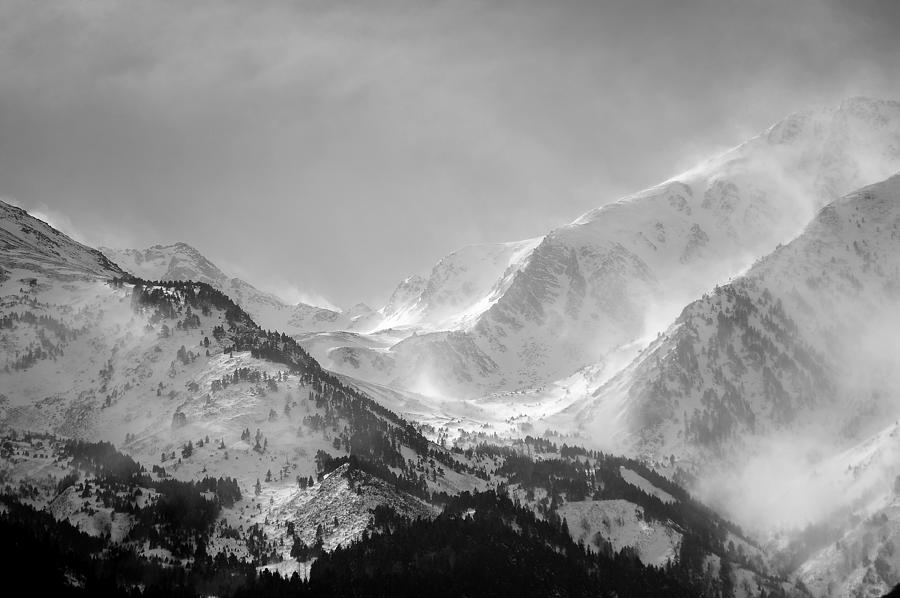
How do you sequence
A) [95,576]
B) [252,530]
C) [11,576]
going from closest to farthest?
[11,576] < [95,576] < [252,530]

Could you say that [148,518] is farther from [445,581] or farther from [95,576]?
[445,581]

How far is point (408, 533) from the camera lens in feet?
644

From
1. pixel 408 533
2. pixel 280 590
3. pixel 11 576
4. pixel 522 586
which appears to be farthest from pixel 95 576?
pixel 522 586

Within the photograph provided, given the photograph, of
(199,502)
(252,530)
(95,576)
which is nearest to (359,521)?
(252,530)

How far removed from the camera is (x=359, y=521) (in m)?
197

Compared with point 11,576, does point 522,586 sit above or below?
below

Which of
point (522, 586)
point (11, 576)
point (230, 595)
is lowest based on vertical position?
point (522, 586)

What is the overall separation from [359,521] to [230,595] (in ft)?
125

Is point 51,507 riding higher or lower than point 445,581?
higher

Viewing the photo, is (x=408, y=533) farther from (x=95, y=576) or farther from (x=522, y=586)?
(x=95, y=576)

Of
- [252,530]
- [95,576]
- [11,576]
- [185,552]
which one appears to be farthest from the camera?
[252,530]

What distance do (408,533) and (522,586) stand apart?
1149 inches

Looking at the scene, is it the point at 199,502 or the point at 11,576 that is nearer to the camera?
the point at 11,576

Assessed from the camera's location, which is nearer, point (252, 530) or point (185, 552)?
point (185, 552)
